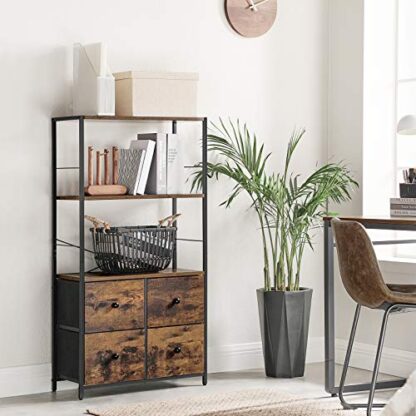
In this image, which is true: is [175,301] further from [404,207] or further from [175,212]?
[404,207]

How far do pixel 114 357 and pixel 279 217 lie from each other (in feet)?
4.06

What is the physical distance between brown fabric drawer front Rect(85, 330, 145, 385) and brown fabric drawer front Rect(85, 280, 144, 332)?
0.14 feet

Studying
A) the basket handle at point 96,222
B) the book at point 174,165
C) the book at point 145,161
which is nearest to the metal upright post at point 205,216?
the book at point 174,165

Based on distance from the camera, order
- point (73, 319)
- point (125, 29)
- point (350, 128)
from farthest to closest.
Result: point (350, 128)
point (125, 29)
point (73, 319)

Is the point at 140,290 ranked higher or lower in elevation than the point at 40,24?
lower

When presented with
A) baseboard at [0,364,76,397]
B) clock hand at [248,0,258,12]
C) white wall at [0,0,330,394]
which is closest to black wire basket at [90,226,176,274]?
white wall at [0,0,330,394]

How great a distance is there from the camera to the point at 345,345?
223 inches

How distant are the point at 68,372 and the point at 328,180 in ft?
5.50

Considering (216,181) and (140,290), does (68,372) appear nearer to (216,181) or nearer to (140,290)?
(140,290)

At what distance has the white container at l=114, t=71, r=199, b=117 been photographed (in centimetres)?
477

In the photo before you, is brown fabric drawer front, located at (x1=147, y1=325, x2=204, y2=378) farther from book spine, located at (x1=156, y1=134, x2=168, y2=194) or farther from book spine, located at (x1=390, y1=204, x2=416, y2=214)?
book spine, located at (x1=390, y1=204, x2=416, y2=214)

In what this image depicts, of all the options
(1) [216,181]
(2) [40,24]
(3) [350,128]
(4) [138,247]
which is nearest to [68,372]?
(4) [138,247]

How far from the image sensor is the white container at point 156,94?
4.77m

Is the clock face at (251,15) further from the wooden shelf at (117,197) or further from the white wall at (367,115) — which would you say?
the wooden shelf at (117,197)
